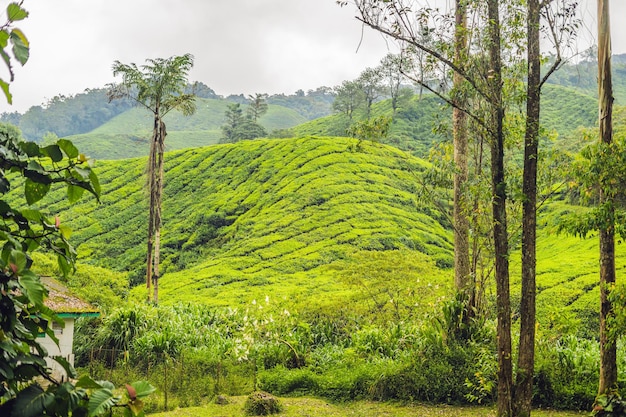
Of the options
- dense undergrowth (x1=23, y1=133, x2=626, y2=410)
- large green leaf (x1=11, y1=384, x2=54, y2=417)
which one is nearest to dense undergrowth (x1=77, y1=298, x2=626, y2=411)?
dense undergrowth (x1=23, y1=133, x2=626, y2=410)

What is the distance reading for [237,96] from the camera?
451 ft

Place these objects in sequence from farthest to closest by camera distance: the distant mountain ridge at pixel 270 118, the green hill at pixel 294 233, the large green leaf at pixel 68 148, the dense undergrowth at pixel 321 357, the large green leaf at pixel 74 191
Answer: the distant mountain ridge at pixel 270 118 < the green hill at pixel 294 233 < the dense undergrowth at pixel 321 357 < the large green leaf at pixel 74 191 < the large green leaf at pixel 68 148

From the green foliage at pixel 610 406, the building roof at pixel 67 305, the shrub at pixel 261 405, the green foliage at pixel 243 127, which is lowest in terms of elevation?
the shrub at pixel 261 405

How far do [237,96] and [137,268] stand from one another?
114 meters

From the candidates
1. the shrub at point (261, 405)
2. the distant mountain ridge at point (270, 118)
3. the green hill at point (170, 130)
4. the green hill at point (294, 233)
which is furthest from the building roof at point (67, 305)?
the green hill at point (170, 130)

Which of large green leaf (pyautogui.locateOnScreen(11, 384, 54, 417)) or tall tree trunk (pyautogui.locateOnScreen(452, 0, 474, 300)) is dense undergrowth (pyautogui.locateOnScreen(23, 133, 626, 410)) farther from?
large green leaf (pyautogui.locateOnScreen(11, 384, 54, 417))

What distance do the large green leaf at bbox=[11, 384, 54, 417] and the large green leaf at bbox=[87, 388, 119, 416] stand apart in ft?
0.29

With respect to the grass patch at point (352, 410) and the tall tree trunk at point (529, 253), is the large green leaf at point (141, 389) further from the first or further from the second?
the grass patch at point (352, 410)

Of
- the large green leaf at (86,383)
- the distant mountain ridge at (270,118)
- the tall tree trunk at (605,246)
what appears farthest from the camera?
the distant mountain ridge at (270,118)

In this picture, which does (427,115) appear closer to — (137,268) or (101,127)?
(137,268)

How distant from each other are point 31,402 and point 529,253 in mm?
5671

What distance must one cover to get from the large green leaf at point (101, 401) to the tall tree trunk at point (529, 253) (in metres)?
5.42

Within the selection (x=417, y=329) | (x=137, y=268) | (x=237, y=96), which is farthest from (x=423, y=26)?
(x=237, y=96)

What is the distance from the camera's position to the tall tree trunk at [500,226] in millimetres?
6180
